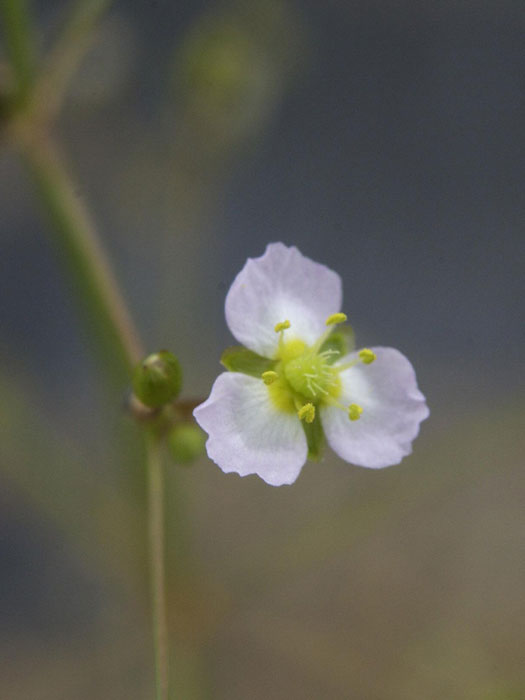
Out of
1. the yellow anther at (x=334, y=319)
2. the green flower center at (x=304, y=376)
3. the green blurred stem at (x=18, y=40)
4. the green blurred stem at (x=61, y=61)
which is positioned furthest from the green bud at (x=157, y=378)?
the green blurred stem at (x=61, y=61)

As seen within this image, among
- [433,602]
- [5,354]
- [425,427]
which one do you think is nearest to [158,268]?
[5,354]

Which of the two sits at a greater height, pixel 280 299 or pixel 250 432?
pixel 280 299

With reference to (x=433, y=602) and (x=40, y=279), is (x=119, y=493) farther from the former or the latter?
A: (x=433, y=602)

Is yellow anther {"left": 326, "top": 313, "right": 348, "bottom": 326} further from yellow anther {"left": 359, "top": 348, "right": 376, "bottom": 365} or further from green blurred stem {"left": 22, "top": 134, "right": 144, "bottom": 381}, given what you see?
green blurred stem {"left": 22, "top": 134, "right": 144, "bottom": 381}

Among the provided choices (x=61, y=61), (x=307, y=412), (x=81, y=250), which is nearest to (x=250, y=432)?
(x=307, y=412)

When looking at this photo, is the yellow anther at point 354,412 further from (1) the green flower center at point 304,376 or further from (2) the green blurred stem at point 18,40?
(2) the green blurred stem at point 18,40

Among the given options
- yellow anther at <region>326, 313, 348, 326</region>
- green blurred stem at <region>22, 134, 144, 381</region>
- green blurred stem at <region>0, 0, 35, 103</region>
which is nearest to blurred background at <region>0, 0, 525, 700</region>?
green blurred stem at <region>22, 134, 144, 381</region>

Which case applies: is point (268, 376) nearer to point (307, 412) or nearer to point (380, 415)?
point (307, 412)

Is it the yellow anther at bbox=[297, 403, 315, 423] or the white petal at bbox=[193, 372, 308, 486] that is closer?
the white petal at bbox=[193, 372, 308, 486]
